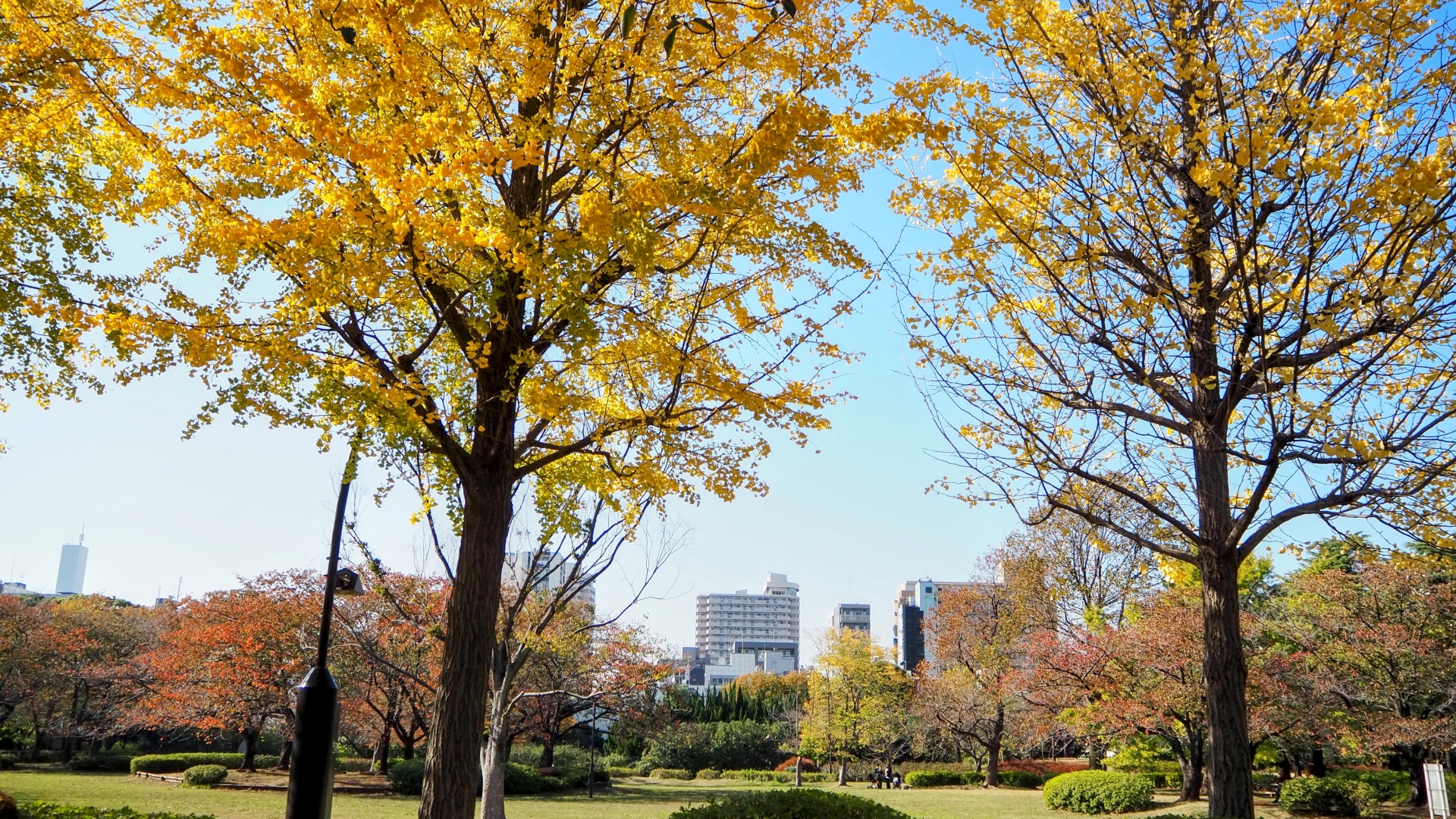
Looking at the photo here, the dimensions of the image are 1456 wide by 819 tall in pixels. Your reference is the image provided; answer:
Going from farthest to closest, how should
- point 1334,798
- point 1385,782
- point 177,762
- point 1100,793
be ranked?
point 177,762
point 1100,793
point 1385,782
point 1334,798

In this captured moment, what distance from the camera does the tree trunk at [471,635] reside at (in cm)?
554

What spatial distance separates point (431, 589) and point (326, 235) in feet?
68.4

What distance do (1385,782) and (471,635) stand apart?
63.9 ft

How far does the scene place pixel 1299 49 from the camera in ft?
17.1

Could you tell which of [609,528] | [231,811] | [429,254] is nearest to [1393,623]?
[609,528]

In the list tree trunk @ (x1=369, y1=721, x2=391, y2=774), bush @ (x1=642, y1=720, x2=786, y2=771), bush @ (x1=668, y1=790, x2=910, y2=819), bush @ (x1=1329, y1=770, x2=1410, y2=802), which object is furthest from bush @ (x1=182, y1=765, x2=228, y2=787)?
bush @ (x1=1329, y1=770, x2=1410, y2=802)

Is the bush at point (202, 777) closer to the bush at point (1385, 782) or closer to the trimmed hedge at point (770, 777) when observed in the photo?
the trimmed hedge at point (770, 777)

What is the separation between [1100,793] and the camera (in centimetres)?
1792

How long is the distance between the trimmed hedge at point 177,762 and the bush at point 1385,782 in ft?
84.6

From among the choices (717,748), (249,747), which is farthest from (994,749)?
(249,747)

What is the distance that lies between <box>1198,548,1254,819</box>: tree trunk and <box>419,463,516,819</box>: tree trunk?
16.0ft

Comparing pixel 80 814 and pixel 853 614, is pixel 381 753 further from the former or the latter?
pixel 853 614

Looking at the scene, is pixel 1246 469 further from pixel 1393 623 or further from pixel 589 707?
pixel 589 707

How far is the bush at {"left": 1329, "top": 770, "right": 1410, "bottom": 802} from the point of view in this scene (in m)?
17.0
